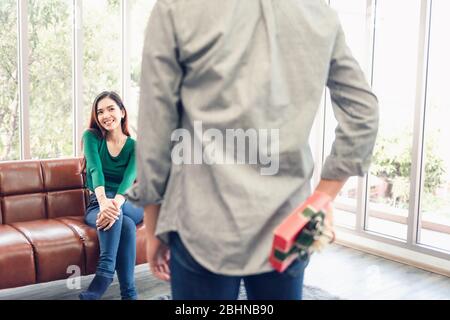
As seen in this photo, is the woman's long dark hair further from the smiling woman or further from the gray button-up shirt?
the gray button-up shirt

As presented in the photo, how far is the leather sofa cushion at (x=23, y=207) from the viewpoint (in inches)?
117

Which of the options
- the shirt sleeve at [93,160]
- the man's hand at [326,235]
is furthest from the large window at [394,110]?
the man's hand at [326,235]

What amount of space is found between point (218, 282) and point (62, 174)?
260 cm

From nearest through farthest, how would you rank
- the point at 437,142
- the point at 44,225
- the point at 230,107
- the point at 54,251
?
the point at 230,107, the point at 54,251, the point at 44,225, the point at 437,142

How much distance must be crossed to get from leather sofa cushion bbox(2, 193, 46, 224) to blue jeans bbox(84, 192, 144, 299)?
492 mm

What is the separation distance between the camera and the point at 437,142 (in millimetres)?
3387

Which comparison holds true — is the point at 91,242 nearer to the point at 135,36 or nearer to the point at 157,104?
the point at 157,104

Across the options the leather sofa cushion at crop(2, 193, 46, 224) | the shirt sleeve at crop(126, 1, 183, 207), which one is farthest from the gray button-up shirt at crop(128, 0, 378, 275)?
the leather sofa cushion at crop(2, 193, 46, 224)

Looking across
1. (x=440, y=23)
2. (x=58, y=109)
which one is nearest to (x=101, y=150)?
(x=58, y=109)

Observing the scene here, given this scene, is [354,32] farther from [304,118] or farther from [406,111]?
[304,118]

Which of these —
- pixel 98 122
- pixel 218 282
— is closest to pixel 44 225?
pixel 98 122

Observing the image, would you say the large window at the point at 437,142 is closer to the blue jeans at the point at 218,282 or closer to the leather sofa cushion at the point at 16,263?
the leather sofa cushion at the point at 16,263

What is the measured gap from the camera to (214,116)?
2.64ft

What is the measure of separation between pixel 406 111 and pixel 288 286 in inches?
119
